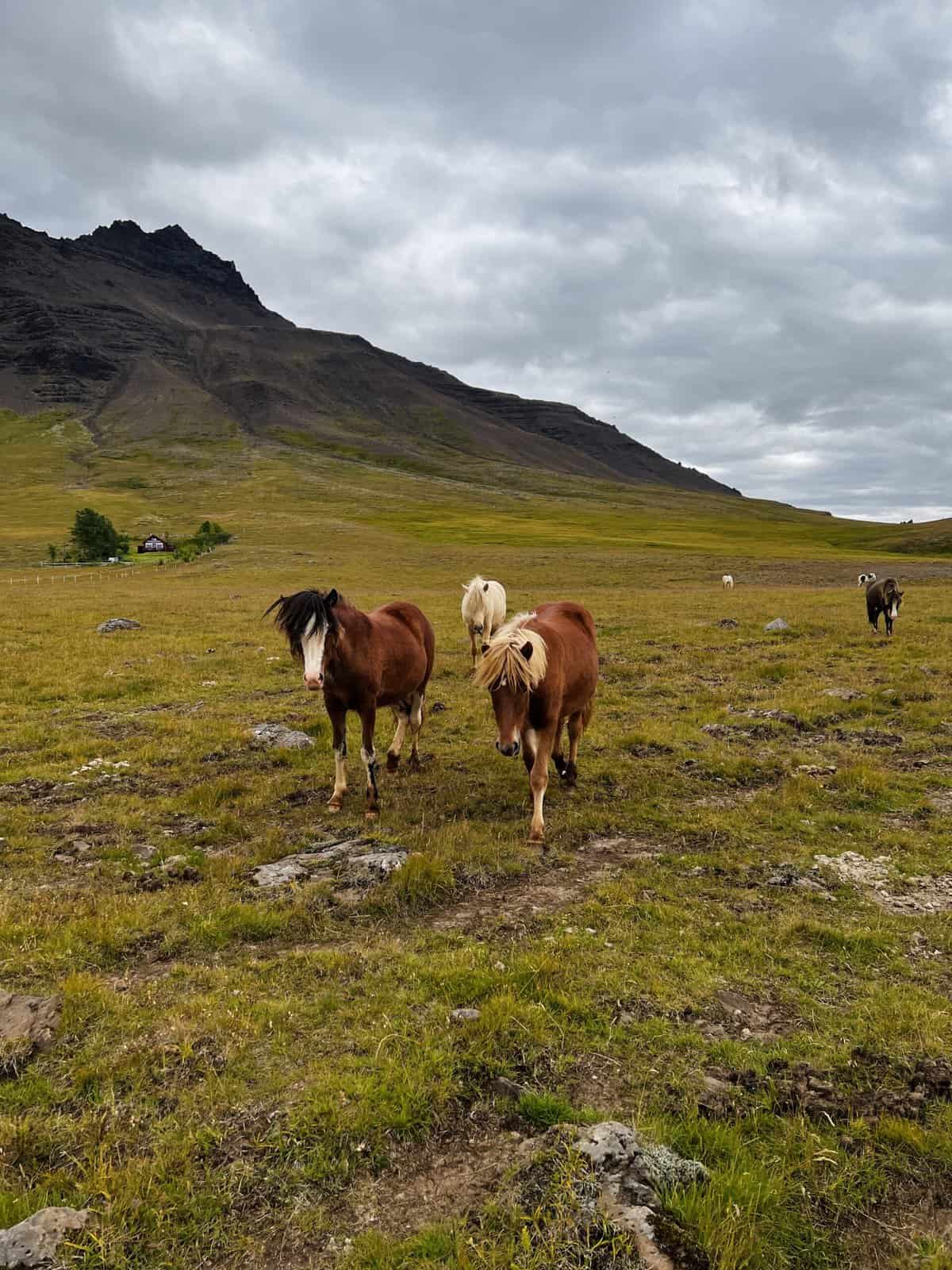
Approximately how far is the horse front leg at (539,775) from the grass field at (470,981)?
0.33m

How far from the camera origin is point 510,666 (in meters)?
7.70

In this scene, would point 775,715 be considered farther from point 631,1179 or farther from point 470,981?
point 631,1179

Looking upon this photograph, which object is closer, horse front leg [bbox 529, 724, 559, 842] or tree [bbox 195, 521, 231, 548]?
horse front leg [bbox 529, 724, 559, 842]

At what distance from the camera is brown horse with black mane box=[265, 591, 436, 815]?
8.28 meters

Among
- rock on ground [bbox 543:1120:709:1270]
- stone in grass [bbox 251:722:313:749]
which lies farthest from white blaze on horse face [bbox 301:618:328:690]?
rock on ground [bbox 543:1120:709:1270]

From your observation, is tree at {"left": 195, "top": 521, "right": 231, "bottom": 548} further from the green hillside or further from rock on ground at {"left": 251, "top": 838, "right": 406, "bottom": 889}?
rock on ground at {"left": 251, "top": 838, "right": 406, "bottom": 889}

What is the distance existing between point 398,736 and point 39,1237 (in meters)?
7.96

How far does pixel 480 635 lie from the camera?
1961 cm

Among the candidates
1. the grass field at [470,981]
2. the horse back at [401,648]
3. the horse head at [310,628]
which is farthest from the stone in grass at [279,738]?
the horse head at [310,628]

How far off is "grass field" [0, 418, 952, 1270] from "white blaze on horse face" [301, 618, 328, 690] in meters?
2.04

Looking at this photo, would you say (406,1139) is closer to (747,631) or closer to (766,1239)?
(766,1239)

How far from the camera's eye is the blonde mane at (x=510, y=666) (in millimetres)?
7695

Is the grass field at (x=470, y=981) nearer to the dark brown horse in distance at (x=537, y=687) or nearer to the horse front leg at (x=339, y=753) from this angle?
the horse front leg at (x=339, y=753)

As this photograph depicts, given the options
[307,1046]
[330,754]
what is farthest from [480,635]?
[307,1046]
